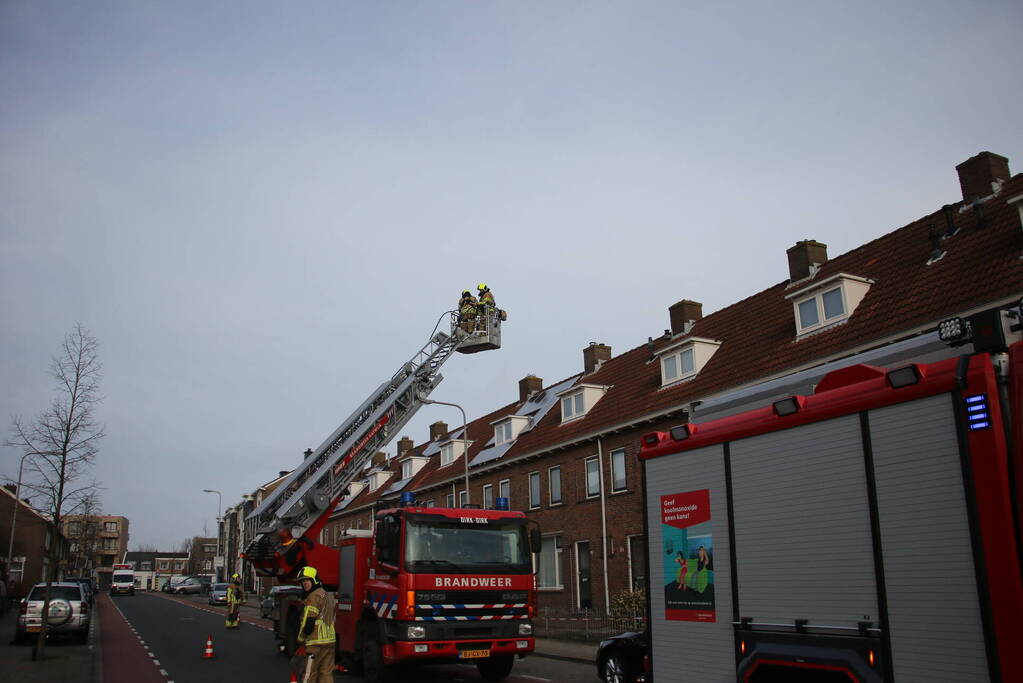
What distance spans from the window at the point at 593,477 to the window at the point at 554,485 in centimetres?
179

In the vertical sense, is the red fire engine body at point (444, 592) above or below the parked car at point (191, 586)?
above

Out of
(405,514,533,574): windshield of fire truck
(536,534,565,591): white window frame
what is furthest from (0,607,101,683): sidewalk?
(536,534,565,591): white window frame

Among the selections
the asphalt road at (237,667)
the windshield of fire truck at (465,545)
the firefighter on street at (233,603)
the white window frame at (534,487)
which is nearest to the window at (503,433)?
the white window frame at (534,487)

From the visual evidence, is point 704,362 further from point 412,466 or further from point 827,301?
point 412,466

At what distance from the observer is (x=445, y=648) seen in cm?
1117

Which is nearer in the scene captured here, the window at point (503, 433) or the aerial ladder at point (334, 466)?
the aerial ladder at point (334, 466)

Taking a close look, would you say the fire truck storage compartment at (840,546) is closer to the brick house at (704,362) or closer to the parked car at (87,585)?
the brick house at (704,362)

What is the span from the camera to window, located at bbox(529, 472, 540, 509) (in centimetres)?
2862

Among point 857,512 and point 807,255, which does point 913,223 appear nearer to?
point 807,255

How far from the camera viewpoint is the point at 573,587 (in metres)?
25.4

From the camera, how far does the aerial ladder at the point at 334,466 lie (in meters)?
15.5

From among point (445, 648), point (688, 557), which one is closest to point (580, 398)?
point (445, 648)

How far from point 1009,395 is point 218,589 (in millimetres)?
52891

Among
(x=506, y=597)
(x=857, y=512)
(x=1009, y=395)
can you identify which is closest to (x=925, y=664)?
(x=857, y=512)
